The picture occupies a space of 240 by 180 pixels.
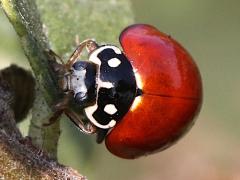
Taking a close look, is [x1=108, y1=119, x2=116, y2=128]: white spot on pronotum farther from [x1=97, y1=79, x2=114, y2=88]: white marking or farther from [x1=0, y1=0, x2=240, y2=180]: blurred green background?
[x1=0, y1=0, x2=240, y2=180]: blurred green background

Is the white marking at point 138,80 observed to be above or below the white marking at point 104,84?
below

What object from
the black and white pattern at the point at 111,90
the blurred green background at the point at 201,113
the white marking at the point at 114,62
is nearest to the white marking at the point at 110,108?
the black and white pattern at the point at 111,90

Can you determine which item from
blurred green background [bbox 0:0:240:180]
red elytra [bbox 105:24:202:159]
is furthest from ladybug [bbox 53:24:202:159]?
blurred green background [bbox 0:0:240:180]

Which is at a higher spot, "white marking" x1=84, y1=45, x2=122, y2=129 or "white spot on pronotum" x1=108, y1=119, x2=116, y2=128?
"white marking" x1=84, y1=45, x2=122, y2=129

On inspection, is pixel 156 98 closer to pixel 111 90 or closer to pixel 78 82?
pixel 111 90

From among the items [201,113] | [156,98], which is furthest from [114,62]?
[201,113]

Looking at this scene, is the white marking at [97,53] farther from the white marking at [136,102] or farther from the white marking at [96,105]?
the white marking at [136,102]
